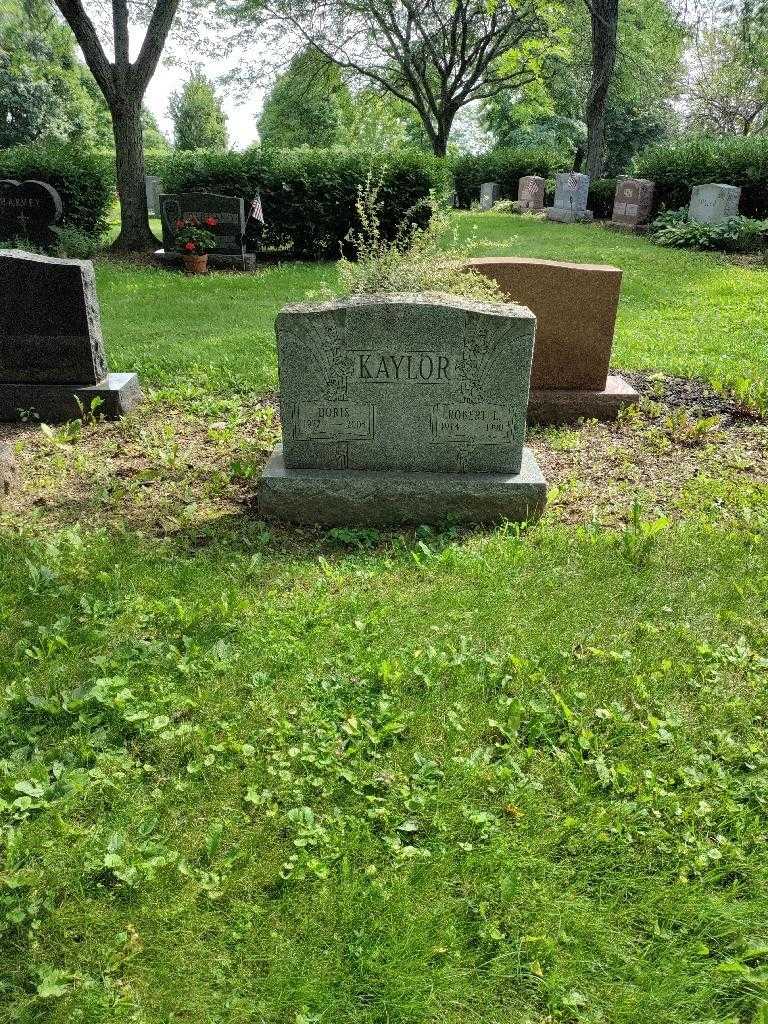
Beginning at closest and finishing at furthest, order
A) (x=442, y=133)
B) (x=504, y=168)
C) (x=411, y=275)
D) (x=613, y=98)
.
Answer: (x=411, y=275), (x=504, y=168), (x=442, y=133), (x=613, y=98)

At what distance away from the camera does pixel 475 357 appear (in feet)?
13.8

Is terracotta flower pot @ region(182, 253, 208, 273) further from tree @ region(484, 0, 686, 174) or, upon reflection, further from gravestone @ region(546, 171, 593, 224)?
tree @ region(484, 0, 686, 174)

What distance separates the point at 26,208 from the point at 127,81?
296cm

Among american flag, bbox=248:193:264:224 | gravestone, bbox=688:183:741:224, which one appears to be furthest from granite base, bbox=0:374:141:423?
gravestone, bbox=688:183:741:224

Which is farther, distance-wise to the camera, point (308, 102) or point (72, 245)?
point (308, 102)

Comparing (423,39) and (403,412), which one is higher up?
(423,39)

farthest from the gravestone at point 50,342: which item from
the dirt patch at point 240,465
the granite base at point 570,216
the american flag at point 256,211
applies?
the granite base at point 570,216

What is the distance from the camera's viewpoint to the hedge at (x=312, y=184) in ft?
47.1

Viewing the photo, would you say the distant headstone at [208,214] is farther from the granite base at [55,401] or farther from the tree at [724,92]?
the tree at [724,92]

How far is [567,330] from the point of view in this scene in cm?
595

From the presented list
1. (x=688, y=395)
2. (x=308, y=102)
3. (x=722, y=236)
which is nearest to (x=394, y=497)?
(x=688, y=395)

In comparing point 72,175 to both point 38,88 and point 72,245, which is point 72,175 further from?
point 38,88

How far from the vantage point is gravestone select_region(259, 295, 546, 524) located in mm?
4102

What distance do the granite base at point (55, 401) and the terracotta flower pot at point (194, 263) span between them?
25.3 feet
